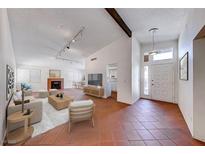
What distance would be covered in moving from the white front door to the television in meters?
3.02

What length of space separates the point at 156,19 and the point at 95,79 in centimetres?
474

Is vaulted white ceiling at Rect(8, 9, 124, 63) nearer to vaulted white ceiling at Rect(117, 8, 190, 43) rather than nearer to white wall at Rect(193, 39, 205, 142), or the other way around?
vaulted white ceiling at Rect(117, 8, 190, 43)

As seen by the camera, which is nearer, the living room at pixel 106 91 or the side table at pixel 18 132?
the side table at pixel 18 132

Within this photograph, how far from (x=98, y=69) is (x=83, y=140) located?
16.4ft

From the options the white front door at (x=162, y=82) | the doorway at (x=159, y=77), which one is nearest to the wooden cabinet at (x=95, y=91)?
the doorway at (x=159, y=77)

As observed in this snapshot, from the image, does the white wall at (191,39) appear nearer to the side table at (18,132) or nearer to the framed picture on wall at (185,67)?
the framed picture on wall at (185,67)

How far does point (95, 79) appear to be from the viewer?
22.4ft

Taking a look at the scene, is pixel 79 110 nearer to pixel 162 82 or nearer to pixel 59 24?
pixel 59 24

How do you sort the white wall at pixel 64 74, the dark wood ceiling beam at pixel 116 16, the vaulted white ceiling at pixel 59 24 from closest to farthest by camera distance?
the dark wood ceiling beam at pixel 116 16, the vaulted white ceiling at pixel 59 24, the white wall at pixel 64 74

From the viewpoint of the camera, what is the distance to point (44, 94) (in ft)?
20.4

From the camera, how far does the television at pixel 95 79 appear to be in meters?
6.45

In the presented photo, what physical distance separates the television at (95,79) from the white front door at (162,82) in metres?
3.02

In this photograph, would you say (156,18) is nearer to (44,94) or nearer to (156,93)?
(156,93)
